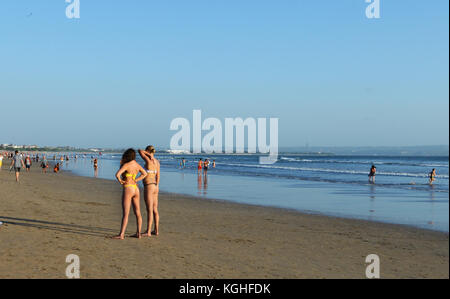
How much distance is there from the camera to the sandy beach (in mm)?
6613

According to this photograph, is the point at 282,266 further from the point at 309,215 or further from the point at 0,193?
the point at 0,193

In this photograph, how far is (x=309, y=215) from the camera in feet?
45.2

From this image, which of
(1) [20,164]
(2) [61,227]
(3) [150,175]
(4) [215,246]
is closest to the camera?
(4) [215,246]

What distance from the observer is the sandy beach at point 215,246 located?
21.7ft

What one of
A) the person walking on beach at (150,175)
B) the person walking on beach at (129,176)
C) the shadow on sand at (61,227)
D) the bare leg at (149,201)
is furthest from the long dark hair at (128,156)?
the shadow on sand at (61,227)

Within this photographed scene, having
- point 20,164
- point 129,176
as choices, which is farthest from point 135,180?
point 20,164

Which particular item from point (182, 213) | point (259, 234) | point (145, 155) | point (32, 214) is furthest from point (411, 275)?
point (32, 214)

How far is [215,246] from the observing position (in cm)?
852

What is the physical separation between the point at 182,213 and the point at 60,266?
7.11 m

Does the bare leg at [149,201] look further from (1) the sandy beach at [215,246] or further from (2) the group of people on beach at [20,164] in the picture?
(2) the group of people on beach at [20,164]

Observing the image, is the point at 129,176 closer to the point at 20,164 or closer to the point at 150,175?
the point at 150,175

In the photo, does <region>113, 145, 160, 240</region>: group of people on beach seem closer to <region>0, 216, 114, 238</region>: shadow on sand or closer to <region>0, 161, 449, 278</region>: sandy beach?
<region>0, 161, 449, 278</region>: sandy beach
